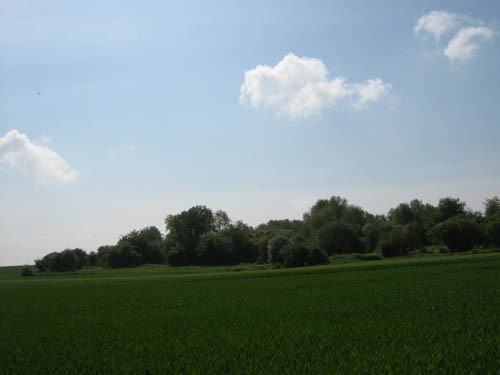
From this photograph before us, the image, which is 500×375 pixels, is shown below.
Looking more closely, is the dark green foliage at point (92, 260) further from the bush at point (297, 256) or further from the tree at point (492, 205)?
the tree at point (492, 205)

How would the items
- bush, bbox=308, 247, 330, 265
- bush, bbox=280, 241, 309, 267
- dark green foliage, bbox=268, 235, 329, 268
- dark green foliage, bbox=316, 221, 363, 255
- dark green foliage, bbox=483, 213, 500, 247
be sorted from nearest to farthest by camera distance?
bush, bbox=308, 247, 330, 265, dark green foliage, bbox=268, 235, 329, 268, bush, bbox=280, 241, 309, 267, dark green foliage, bbox=483, 213, 500, 247, dark green foliage, bbox=316, 221, 363, 255

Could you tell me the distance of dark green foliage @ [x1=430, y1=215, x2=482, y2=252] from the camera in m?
82.4

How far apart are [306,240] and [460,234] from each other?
1461 inches

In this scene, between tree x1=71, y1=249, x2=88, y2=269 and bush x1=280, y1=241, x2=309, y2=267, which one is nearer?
bush x1=280, y1=241, x2=309, y2=267

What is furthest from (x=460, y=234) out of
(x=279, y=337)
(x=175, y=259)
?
(x=279, y=337)

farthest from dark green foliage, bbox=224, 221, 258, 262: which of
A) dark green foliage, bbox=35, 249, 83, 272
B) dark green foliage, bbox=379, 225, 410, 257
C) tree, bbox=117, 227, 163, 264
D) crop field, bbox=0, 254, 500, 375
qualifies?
crop field, bbox=0, 254, 500, 375

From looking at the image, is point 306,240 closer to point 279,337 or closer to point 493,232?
point 493,232

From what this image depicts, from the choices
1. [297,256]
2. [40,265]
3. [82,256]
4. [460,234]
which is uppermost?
[82,256]

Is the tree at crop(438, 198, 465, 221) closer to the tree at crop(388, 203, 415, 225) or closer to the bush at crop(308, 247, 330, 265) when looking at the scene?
the tree at crop(388, 203, 415, 225)

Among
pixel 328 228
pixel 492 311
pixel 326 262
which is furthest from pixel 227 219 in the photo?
pixel 492 311

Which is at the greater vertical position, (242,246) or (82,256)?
(82,256)

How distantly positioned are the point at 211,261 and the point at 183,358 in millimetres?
105745

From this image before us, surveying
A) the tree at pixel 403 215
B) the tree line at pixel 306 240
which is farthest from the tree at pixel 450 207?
the tree at pixel 403 215

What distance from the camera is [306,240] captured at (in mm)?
101688
